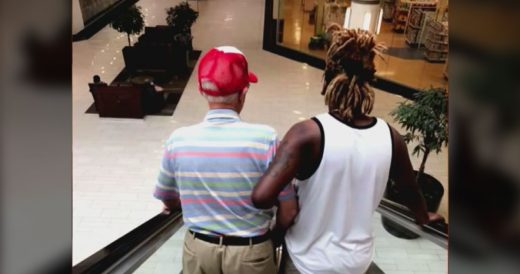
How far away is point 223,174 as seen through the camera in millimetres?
1536

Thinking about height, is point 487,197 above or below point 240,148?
above

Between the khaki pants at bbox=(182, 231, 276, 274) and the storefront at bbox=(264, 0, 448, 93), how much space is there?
8728 millimetres

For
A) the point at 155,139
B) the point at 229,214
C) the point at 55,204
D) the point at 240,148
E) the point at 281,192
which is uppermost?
the point at 55,204

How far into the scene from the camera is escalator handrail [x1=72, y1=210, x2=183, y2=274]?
60.1 inches

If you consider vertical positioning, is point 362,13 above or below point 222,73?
below

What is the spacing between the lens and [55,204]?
49 cm

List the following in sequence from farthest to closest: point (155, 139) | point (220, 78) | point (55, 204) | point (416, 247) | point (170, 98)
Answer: point (170, 98) → point (155, 139) → point (416, 247) → point (220, 78) → point (55, 204)

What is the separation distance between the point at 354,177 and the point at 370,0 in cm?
541

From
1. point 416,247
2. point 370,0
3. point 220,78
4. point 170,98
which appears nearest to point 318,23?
point 170,98

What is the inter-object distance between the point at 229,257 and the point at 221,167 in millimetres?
354

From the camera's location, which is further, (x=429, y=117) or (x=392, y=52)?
(x=392, y=52)

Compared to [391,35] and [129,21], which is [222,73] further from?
[391,35]

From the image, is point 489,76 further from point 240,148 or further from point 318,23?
point 318,23

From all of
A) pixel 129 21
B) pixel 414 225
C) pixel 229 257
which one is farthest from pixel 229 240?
pixel 129 21
